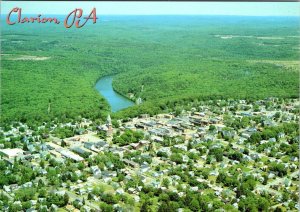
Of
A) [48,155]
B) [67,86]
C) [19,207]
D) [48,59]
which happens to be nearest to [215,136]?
[48,155]

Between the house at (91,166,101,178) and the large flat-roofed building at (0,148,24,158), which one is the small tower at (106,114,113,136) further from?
the house at (91,166,101,178)

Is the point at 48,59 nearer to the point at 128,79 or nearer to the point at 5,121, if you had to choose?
the point at 128,79

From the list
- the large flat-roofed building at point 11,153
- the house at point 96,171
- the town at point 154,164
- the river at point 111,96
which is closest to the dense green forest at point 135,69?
the river at point 111,96

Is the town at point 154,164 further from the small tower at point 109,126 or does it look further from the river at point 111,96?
the river at point 111,96

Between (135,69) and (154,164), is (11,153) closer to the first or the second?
(154,164)

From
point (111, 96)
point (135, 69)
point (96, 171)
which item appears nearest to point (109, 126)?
point (96, 171)

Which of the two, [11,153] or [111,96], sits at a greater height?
[11,153]
